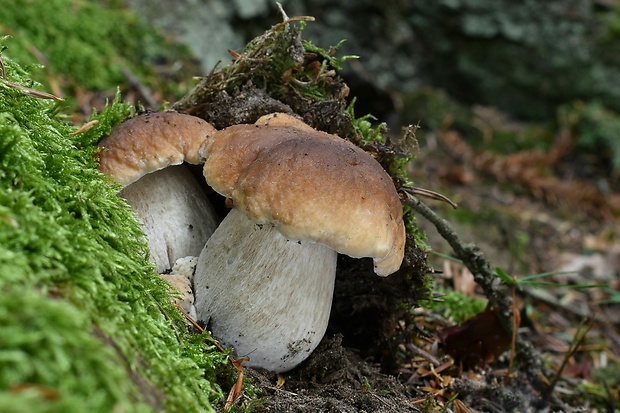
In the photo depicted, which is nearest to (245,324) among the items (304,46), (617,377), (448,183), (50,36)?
(304,46)

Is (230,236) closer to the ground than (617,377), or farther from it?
farther from it

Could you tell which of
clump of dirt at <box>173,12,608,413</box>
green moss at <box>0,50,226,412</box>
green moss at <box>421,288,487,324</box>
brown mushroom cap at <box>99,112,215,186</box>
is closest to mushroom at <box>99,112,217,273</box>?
brown mushroom cap at <box>99,112,215,186</box>

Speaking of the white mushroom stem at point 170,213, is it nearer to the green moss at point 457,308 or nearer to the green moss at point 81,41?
the green moss at point 457,308

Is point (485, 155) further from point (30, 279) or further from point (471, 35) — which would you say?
point (30, 279)

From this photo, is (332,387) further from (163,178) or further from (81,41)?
(81,41)

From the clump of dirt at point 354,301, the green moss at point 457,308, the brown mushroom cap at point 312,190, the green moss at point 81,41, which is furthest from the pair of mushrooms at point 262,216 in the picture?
the green moss at point 81,41

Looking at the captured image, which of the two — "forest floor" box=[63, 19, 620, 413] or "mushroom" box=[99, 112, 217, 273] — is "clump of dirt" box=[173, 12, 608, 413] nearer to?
"forest floor" box=[63, 19, 620, 413]

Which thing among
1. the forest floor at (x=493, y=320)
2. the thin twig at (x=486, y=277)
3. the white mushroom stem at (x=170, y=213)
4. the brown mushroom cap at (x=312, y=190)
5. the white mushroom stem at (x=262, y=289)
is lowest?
the forest floor at (x=493, y=320)
